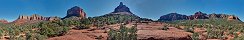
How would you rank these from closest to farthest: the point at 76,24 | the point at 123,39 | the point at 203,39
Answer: the point at 123,39 < the point at 203,39 < the point at 76,24

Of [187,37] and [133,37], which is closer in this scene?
[133,37]

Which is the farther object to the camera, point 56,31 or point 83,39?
point 56,31

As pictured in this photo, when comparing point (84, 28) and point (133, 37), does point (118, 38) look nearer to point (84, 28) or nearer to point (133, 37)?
point (133, 37)

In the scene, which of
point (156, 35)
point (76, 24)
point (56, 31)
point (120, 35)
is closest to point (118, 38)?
point (120, 35)

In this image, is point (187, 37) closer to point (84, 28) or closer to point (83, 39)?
point (83, 39)

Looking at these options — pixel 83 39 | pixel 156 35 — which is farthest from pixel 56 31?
pixel 156 35

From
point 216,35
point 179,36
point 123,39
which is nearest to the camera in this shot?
point 123,39

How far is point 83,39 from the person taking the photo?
75.8 m

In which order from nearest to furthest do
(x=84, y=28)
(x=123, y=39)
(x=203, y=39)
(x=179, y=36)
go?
(x=123, y=39) < (x=179, y=36) < (x=203, y=39) < (x=84, y=28)

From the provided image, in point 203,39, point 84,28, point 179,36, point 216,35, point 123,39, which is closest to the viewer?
point 123,39

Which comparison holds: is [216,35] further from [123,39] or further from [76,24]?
[76,24]

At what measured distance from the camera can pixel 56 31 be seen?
8569 centimetres

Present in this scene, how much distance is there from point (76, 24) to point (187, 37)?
166 ft

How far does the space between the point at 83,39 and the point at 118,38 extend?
41.2 feet
